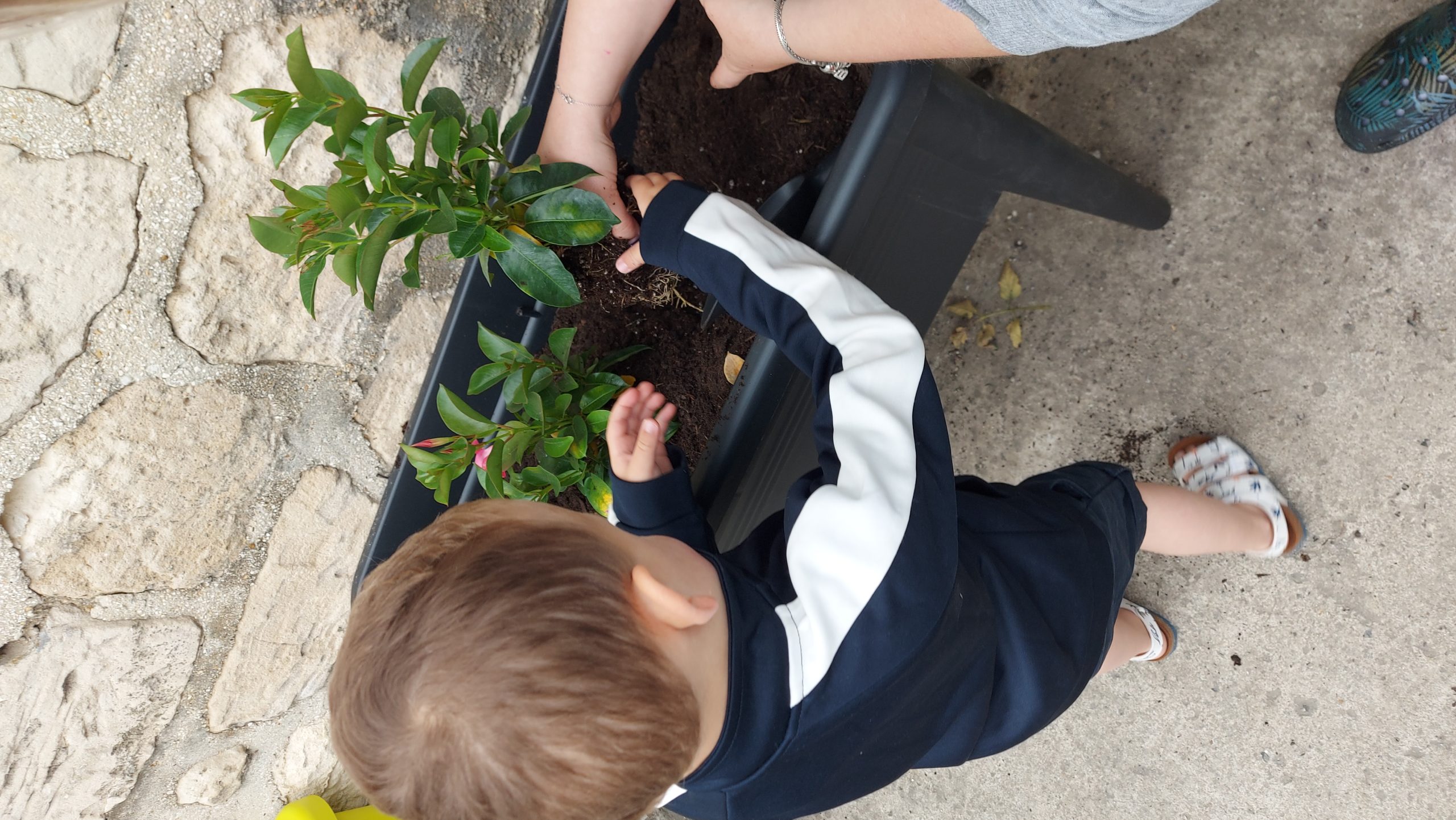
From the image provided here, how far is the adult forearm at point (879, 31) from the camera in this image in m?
0.55

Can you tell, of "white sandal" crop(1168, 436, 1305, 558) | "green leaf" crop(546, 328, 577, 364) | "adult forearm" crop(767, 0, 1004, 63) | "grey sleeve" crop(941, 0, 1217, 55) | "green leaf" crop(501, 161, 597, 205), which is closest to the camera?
"grey sleeve" crop(941, 0, 1217, 55)

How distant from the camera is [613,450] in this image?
80cm

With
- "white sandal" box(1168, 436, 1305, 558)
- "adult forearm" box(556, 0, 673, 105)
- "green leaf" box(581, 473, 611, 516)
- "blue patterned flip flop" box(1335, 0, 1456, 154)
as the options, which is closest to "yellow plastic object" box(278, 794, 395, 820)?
"green leaf" box(581, 473, 611, 516)

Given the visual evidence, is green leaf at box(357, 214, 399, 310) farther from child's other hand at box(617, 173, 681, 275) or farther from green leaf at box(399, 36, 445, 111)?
child's other hand at box(617, 173, 681, 275)

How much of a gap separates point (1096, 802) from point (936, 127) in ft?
4.03

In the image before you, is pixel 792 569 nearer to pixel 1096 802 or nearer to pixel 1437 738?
pixel 1096 802

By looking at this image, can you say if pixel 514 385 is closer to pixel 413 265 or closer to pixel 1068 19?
pixel 413 265

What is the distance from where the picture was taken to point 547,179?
755mm

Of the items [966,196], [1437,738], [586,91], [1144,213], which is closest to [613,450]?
[586,91]

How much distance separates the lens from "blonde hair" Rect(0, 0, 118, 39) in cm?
31

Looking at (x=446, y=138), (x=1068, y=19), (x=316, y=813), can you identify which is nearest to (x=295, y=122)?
(x=446, y=138)

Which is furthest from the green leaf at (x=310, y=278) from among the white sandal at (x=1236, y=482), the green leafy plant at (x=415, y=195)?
the white sandal at (x=1236, y=482)

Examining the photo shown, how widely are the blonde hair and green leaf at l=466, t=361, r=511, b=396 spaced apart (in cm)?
50

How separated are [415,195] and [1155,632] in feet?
3.96
